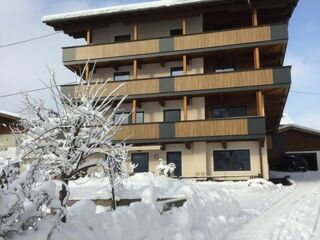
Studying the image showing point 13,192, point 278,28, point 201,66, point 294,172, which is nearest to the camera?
point 13,192

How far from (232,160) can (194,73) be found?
641cm

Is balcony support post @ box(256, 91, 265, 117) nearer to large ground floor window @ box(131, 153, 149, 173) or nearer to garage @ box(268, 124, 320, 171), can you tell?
large ground floor window @ box(131, 153, 149, 173)

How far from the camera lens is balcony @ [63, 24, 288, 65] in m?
23.4

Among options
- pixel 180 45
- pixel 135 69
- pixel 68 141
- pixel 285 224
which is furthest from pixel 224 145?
pixel 68 141

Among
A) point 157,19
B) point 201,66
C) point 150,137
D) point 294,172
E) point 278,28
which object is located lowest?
point 294,172

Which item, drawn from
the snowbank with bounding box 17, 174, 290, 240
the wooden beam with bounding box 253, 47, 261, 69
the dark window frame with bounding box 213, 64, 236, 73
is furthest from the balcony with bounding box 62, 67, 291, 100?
the snowbank with bounding box 17, 174, 290, 240

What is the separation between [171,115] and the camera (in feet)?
85.7

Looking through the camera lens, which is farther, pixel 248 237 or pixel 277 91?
pixel 277 91

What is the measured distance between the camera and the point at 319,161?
37.2 meters

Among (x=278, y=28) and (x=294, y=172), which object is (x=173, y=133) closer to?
(x=278, y=28)

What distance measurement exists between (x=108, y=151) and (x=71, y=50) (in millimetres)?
21074

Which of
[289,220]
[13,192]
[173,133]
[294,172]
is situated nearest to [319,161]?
[294,172]

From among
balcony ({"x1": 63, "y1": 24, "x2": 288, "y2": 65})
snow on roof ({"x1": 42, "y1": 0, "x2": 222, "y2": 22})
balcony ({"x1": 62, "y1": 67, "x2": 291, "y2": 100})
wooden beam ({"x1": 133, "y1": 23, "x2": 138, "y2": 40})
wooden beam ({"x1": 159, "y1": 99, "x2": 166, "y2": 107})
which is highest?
snow on roof ({"x1": 42, "y1": 0, "x2": 222, "y2": 22})

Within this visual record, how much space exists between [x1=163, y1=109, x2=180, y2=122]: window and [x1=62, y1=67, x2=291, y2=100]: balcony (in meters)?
1.78
